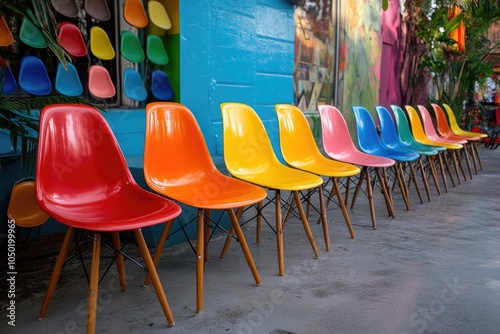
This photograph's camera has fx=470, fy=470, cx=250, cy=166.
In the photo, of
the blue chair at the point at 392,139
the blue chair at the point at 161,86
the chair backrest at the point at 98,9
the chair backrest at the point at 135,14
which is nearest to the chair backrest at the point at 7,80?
the chair backrest at the point at 98,9

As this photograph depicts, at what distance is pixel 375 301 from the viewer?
6.86 ft

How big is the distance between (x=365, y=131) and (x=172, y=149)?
2.10 meters

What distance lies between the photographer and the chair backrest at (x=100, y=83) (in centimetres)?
333

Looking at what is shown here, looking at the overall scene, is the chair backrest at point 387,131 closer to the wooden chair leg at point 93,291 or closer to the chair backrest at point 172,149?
the chair backrest at point 172,149

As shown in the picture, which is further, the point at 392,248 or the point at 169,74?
the point at 169,74

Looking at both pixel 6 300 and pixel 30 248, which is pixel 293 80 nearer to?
pixel 30 248

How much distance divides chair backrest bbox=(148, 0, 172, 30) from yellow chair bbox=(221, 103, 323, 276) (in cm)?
139

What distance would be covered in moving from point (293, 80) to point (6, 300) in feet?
13.2

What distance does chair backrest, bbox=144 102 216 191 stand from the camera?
2.21m

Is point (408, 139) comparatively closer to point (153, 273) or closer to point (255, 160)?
point (255, 160)

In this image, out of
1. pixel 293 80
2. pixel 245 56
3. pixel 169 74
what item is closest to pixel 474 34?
pixel 293 80

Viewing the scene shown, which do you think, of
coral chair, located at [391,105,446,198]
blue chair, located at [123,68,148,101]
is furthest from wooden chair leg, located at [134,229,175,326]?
coral chair, located at [391,105,446,198]

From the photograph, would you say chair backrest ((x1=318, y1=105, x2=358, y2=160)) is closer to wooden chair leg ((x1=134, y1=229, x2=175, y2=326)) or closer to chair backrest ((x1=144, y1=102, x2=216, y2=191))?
chair backrest ((x1=144, y1=102, x2=216, y2=191))

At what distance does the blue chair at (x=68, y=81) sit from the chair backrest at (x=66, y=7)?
34 cm
